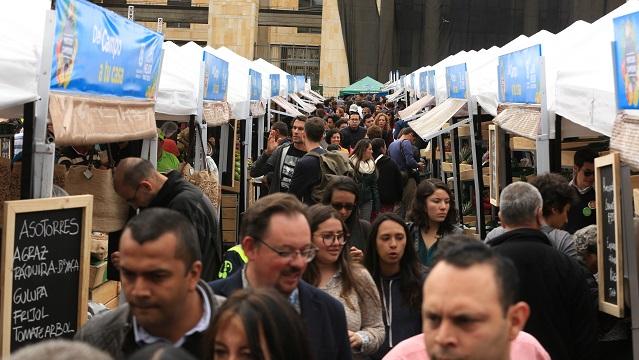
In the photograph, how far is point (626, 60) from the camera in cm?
523

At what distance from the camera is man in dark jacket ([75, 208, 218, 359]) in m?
3.01

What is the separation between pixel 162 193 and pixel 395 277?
160cm

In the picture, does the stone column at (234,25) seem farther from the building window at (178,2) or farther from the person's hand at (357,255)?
the person's hand at (357,255)

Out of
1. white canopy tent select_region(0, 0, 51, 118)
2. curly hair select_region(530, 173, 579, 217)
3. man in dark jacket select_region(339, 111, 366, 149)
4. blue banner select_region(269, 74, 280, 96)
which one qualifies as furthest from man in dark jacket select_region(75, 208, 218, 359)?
blue banner select_region(269, 74, 280, 96)

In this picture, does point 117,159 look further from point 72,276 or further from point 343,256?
point 343,256

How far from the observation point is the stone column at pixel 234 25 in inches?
1914

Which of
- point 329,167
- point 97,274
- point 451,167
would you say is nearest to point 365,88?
point 451,167

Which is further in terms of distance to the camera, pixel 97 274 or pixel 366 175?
pixel 366 175

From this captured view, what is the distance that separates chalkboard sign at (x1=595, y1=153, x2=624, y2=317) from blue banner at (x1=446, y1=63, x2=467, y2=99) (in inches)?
243

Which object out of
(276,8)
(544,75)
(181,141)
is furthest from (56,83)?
(276,8)

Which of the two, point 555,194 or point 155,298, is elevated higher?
point 555,194

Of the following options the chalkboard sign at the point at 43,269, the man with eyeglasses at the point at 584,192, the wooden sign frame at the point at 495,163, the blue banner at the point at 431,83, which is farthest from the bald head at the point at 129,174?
the blue banner at the point at 431,83

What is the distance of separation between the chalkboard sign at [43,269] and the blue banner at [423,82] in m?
14.3

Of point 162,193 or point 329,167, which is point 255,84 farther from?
point 162,193
